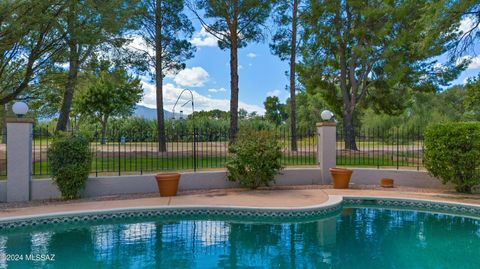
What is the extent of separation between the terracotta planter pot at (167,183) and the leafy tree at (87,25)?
16.0 ft

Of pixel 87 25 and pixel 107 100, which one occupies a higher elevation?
pixel 87 25

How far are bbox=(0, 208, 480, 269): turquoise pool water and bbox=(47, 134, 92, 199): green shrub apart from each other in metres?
1.75

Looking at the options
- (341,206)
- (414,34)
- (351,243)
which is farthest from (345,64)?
(351,243)

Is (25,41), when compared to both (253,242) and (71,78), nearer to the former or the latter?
(71,78)

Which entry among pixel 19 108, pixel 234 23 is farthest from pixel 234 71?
pixel 19 108

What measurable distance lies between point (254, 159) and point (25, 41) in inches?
308

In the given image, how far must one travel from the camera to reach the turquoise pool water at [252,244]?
5098mm

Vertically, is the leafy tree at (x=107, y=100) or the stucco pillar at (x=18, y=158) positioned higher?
the leafy tree at (x=107, y=100)

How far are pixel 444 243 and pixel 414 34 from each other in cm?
1170

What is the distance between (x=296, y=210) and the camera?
7.41m

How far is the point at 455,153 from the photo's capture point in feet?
28.9

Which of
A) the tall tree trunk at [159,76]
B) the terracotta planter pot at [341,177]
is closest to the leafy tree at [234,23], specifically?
the tall tree trunk at [159,76]

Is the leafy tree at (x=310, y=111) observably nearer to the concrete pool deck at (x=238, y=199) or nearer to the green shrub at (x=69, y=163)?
the concrete pool deck at (x=238, y=199)

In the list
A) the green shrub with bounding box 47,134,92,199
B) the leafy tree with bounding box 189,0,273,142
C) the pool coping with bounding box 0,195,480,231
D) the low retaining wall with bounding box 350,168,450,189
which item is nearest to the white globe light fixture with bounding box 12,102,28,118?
the green shrub with bounding box 47,134,92,199
